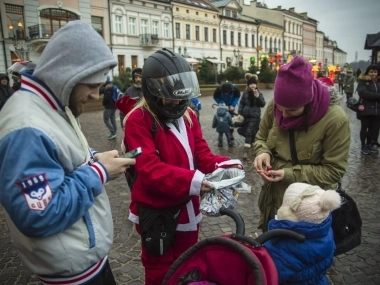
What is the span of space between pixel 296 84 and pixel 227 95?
7033mm

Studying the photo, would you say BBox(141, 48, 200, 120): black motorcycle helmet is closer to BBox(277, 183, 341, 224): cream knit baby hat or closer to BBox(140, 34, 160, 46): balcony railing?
BBox(277, 183, 341, 224): cream knit baby hat

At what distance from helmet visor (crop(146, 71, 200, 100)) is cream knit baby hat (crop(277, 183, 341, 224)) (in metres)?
0.88

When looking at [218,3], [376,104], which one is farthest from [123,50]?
[376,104]

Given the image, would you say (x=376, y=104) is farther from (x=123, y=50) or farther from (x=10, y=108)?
(x=123, y=50)

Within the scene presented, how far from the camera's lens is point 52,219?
1.28m

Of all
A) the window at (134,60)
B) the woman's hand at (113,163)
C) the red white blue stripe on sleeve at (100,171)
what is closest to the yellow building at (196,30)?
the window at (134,60)

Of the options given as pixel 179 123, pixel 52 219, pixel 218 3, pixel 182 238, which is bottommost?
pixel 182 238

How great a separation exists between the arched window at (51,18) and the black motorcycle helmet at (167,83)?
1059 inches

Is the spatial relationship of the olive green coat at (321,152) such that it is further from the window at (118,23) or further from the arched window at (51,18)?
the window at (118,23)

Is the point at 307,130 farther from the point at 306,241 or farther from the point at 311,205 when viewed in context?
the point at 306,241

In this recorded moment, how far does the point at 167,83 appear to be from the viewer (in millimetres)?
1993

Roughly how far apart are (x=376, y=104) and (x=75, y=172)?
7302 millimetres

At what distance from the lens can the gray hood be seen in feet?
4.62

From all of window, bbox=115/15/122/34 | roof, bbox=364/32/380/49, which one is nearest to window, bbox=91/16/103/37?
window, bbox=115/15/122/34
